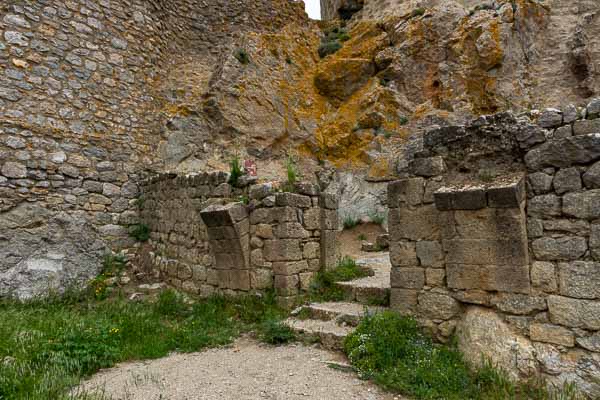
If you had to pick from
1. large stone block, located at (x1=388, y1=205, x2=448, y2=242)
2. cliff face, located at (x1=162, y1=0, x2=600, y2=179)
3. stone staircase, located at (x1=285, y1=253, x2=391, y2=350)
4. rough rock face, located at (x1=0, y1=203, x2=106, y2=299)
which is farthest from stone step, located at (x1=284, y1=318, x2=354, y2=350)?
cliff face, located at (x1=162, y1=0, x2=600, y2=179)

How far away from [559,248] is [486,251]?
61 centimetres

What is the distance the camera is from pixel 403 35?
13.7 metres

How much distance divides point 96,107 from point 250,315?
5.91m

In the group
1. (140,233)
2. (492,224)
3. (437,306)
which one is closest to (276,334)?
(437,306)

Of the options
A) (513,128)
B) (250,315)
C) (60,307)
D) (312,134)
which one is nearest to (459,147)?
(513,128)

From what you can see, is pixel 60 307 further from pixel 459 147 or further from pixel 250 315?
pixel 459 147

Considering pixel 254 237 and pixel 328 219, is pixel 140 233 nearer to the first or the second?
pixel 254 237

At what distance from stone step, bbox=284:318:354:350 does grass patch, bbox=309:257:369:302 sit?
0.69 metres

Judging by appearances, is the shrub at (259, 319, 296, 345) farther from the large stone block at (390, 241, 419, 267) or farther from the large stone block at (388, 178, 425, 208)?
the large stone block at (388, 178, 425, 208)

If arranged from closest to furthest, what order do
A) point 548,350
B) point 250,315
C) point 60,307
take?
point 548,350, point 250,315, point 60,307

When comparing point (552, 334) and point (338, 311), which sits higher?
point (552, 334)

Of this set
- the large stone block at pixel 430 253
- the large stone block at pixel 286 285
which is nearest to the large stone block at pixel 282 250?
the large stone block at pixel 286 285

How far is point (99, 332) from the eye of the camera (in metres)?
5.02

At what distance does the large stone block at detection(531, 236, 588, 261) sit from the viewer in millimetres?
3438
